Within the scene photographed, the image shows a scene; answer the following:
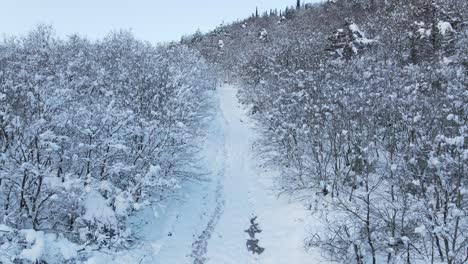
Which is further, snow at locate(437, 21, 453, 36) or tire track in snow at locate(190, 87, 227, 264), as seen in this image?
snow at locate(437, 21, 453, 36)

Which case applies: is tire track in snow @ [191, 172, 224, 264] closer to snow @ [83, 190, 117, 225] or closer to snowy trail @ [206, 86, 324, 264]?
snowy trail @ [206, 86, 324, 264]

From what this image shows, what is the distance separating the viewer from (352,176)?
19234mm

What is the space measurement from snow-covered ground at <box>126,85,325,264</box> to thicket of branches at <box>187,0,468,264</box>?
1.21 metres

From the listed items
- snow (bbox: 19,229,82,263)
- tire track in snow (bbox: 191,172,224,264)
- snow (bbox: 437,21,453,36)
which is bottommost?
snow (bbox: 19,229,82,263)

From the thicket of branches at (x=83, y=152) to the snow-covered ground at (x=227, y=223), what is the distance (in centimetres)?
144

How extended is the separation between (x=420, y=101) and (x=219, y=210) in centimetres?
1097

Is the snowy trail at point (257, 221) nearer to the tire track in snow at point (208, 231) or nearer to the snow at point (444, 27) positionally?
the tire track in snow at point (208, 231)

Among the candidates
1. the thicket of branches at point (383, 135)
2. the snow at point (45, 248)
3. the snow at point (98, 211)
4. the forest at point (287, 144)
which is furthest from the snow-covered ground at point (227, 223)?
the snow at point (45, 248)

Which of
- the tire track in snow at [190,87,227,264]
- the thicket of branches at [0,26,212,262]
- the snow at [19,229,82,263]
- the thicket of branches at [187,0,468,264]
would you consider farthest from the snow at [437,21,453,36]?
the snow at [19,229,82,263]

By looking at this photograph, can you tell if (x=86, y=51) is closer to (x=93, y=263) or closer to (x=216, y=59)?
(x=93, y=263)

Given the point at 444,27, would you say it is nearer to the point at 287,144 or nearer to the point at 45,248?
the point at 287,144

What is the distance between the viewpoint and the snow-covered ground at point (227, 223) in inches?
645

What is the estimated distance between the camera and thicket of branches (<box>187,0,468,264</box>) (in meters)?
12.7

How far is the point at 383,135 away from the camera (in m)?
20.6
